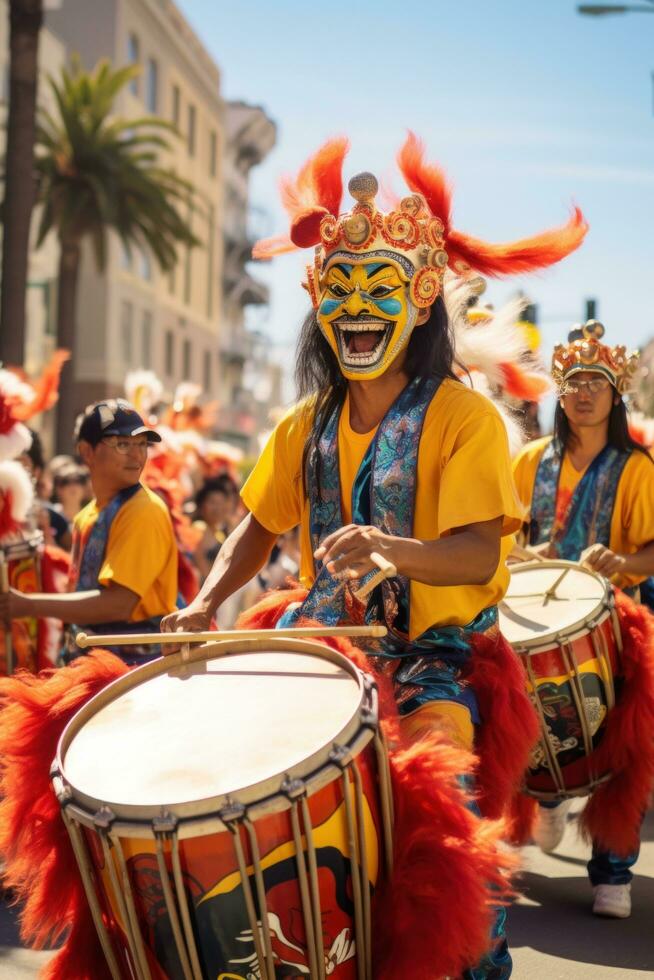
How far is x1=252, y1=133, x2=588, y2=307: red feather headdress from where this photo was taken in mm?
3834

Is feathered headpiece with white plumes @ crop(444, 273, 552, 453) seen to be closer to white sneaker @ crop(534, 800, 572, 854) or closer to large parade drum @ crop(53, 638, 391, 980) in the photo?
large parade drum @ crop(53, 638, 391, 980)

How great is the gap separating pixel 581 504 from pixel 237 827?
12.2 ft

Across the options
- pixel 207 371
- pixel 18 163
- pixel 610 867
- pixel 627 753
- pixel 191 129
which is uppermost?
pixel 191 129

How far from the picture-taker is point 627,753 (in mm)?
5188

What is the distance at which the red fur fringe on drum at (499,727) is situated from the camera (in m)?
3.65

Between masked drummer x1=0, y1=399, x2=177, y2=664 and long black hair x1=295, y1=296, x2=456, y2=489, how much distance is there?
5.91ft

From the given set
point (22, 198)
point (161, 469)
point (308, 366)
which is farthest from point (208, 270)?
point (308, 366)

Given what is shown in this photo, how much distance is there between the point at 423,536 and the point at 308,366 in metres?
0.70

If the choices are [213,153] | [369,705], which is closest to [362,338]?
[369,705]

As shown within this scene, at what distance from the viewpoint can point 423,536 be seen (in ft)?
12.1

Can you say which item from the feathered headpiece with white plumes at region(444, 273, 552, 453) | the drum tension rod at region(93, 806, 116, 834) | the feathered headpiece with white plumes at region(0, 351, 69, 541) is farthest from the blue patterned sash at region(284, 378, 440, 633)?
the feathered headpiece with white plumes at region(0, 351, 69, 541)

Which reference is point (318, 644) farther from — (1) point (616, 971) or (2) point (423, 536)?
(1) point (616, 971)

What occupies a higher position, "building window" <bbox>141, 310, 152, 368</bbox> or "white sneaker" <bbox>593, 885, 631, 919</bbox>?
"building window" <bbox>141, 310, 152, 368</bbox>

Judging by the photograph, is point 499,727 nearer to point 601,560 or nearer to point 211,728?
point 211,728
